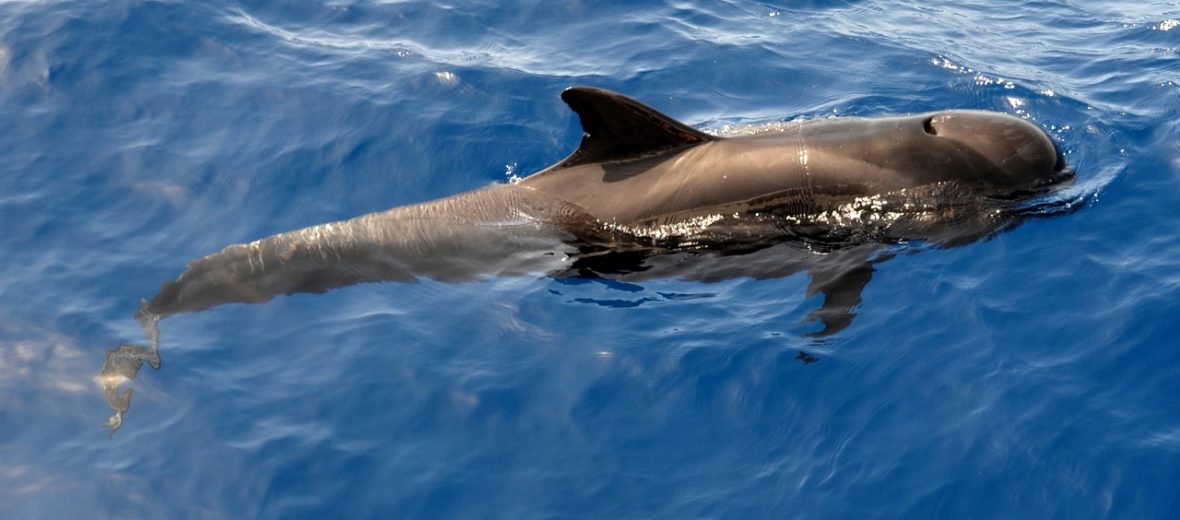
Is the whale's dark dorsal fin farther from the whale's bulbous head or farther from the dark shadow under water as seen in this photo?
the whale's bulbous head

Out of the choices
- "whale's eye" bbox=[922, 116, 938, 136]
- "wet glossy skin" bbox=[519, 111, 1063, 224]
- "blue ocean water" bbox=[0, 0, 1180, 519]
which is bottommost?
"blue ocean water" bbox=[0, 0, 1180, 519]

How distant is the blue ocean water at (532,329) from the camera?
9289 mm

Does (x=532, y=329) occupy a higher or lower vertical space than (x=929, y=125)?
lower

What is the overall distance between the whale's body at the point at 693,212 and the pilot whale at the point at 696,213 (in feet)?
0.04

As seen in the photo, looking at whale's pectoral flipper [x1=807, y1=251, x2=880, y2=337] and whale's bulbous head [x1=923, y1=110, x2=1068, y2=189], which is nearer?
whale's pectoral flipper [x1=807, y1=251, x2=880, y2=337]

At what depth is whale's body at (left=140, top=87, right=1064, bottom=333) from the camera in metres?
11.1

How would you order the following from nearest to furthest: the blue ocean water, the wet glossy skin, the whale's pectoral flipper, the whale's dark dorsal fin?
the blue ocean water, the whale's pectoral flipper, the whale's dark dorsal fin, the wet glossy skin

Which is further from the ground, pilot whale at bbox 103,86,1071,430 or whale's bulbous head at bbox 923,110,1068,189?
whale's bulbous head at bbox 923,110,1068,189

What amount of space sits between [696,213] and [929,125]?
2420 mm

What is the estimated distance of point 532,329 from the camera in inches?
426

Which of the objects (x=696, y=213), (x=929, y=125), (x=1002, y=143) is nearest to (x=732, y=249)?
(x=696, y=213)

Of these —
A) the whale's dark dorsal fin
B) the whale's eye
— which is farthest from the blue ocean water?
the whale's dark dorsal fin

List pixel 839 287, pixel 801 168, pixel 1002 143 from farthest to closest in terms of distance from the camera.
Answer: pixel 1002 143 < pixel 801 168 < pixel 839 287

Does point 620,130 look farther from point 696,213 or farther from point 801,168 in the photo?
point 801,168
